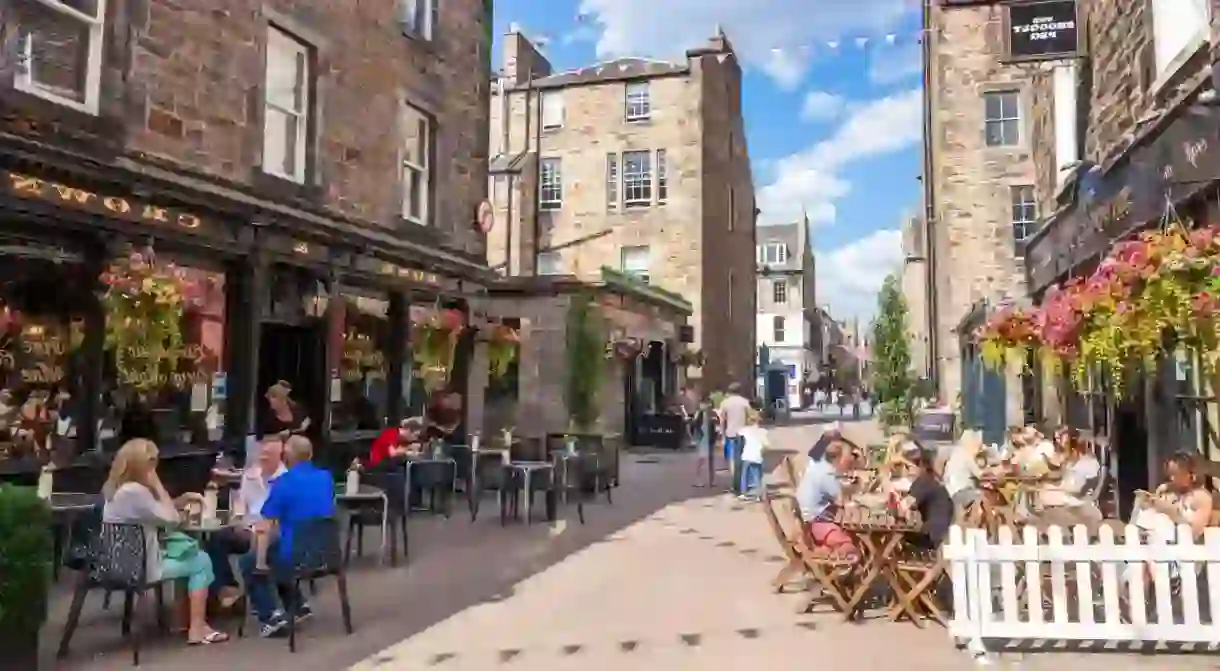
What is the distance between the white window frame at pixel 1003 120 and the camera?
25.3 meters

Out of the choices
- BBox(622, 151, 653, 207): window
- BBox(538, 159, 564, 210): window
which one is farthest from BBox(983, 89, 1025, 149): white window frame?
BBox(538, 159, 564, 210): window

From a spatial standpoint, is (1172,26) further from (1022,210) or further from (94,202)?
(1022,210)

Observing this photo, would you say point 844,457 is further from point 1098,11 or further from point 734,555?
point 1098,11

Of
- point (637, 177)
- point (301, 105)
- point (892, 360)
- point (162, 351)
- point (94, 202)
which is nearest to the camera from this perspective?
point (94, 202)

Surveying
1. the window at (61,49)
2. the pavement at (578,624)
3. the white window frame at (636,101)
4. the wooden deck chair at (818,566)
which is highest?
the white window frame at (636,101)

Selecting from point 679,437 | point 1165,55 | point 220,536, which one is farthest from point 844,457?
point 679,437

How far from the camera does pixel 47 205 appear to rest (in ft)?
25.4

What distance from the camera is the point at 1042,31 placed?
1059cm

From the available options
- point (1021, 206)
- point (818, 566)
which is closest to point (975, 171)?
point (1021, 206)

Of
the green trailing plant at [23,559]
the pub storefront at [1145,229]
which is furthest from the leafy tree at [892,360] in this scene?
the green trailing plant at [23,559]

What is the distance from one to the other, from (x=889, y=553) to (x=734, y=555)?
2955 mm

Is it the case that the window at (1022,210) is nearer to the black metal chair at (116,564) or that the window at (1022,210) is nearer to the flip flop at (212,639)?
the flip flop at (212,639)

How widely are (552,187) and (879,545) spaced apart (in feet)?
82.0

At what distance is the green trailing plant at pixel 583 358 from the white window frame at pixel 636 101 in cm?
1174
